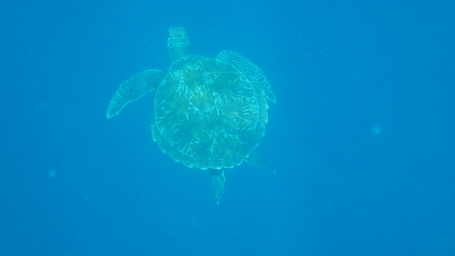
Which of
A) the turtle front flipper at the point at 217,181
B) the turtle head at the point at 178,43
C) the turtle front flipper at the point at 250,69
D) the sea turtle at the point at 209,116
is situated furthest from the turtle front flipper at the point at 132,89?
the turtle front flipper at the point at 217,181

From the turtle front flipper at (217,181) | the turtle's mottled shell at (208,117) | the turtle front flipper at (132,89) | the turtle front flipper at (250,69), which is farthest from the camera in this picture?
the turtle front flipper at (250,69)

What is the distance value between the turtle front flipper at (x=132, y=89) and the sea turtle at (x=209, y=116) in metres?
0.96

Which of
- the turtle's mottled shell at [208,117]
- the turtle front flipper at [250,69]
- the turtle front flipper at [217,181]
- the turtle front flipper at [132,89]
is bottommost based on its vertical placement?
the turtle front flipper at [217,181]

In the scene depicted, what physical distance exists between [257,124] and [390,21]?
494 cm

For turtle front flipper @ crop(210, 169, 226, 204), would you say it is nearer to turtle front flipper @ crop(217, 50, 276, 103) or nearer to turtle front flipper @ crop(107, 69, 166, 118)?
turtle front flipper @ crop(217, 50, 276, 103)

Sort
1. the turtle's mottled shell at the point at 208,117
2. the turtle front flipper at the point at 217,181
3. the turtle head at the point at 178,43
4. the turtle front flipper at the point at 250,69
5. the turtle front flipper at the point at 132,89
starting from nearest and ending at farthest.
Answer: the turtle's mottled shell at the point at 208,117 < the turtle front flipper at the point at 217,181 < the turtle front flipper at the point at 132,89 < the turtle front flipper at the point at 250,69 < the turtle head at the point at 178,43

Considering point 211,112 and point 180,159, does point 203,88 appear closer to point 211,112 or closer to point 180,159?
point 211,112

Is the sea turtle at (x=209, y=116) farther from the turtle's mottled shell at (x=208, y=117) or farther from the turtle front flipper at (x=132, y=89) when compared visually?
the turtle front flipper at (x=132, y=89)

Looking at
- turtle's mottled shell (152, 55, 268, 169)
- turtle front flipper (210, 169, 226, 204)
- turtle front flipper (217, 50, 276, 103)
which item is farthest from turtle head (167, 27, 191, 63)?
turtle front flipper (210, 169, 226, 204)

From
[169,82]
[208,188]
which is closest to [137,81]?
[169,82]

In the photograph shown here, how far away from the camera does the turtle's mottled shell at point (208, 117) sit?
498 cm

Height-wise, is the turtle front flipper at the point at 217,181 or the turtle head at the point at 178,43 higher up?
the turtle head at the point at 178,43

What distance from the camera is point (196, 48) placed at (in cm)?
765

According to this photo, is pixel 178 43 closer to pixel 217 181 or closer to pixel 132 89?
pixel 132 89
